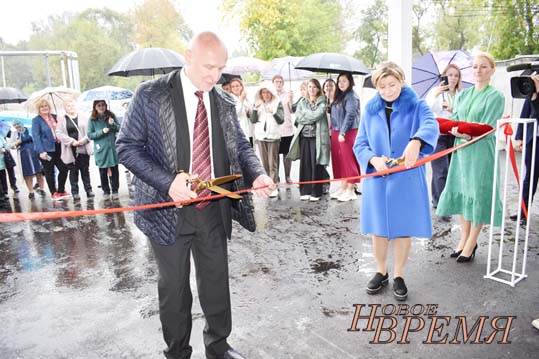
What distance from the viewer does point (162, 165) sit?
2.50 m

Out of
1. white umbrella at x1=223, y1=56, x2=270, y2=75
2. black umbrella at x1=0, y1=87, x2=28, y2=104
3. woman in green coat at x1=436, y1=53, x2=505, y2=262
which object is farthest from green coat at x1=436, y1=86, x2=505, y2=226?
black umbrella at x1=0, y1=87, x2=28, y2=104

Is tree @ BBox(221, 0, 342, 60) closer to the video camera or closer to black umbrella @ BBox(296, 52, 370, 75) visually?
black umbrella @ BBox(296, 52, 370, 75)

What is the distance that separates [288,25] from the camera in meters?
28.4

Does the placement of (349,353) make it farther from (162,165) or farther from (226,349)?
(162,165)

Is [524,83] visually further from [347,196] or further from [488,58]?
[347,196]

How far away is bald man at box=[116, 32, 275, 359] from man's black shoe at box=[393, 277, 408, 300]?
1468 mm

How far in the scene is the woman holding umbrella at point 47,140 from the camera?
795 centimetres

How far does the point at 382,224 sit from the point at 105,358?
7.25 ft

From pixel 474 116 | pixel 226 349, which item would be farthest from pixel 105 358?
pixel 474 116

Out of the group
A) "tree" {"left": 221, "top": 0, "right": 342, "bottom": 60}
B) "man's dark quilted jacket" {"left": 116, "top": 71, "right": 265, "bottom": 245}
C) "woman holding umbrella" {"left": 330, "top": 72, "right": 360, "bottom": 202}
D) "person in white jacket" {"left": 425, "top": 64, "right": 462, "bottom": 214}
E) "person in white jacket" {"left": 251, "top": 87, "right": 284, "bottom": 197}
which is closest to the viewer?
"man's dark quilted jacket" {"left": 116, "top": 71, "right": 265, "bottom": 245}

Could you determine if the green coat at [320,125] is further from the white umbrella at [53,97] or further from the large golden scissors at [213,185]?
the large golden scissors at [213,185]

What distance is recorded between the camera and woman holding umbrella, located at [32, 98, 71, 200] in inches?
313

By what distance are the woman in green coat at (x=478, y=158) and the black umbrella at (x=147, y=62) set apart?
5191 millimetres

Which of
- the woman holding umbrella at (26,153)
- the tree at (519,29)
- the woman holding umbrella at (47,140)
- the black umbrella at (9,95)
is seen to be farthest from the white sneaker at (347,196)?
the tree at (519,29)
